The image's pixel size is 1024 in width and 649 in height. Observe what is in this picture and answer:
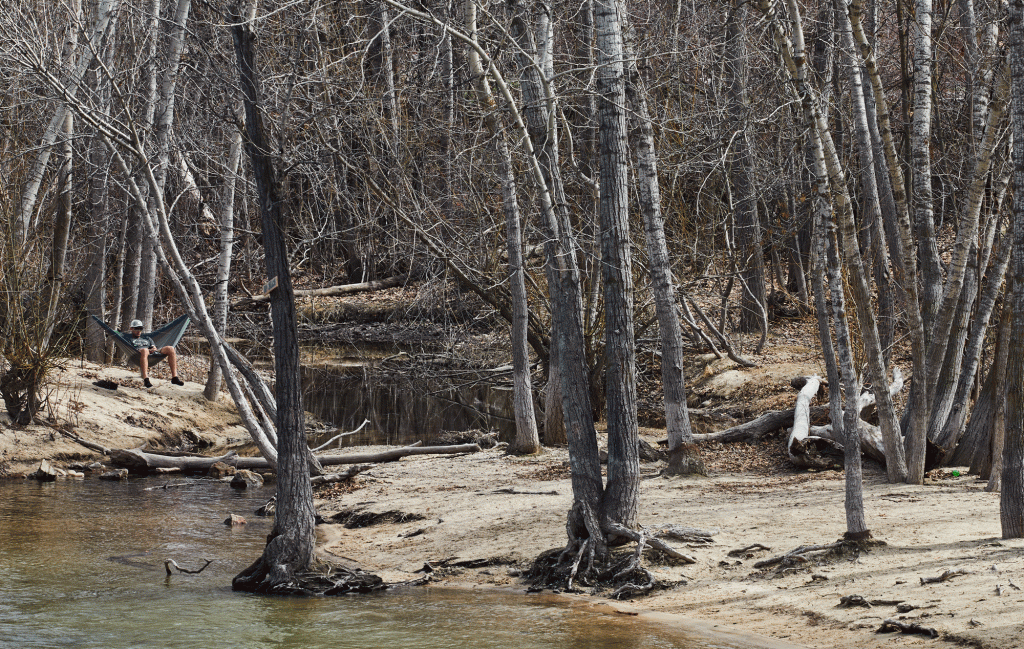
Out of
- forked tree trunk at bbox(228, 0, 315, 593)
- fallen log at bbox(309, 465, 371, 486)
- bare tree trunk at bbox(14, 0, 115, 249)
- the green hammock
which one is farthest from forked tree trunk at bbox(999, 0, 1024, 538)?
the green hammock

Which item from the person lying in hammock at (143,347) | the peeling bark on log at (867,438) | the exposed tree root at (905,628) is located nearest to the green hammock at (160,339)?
the person lying in hammock at (143,347)

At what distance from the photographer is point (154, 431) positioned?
50.9 ft

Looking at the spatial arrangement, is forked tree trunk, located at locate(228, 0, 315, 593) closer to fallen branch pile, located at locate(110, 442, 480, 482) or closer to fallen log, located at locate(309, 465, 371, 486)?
fallen log, located at locate(309, 465, 371, 486)

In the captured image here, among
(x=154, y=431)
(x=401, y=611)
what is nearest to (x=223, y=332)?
(x=154, y=431)

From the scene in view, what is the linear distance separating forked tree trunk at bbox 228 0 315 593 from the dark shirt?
8.77 m

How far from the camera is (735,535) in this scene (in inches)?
320

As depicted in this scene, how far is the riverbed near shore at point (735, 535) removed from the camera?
6.07 m

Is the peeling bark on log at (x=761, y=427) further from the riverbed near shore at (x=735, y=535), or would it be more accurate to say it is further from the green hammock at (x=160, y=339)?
the green hammock at (x=160, y=339)

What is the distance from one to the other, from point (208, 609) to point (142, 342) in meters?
9.34

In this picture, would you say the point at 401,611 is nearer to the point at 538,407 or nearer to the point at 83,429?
the point at 83,429

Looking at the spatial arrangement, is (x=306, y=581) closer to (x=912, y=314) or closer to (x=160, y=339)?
(x=912, y=314)

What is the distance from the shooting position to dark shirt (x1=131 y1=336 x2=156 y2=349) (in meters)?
15.6

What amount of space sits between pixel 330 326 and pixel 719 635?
23.9m

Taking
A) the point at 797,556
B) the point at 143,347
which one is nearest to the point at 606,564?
the point at 797,556
